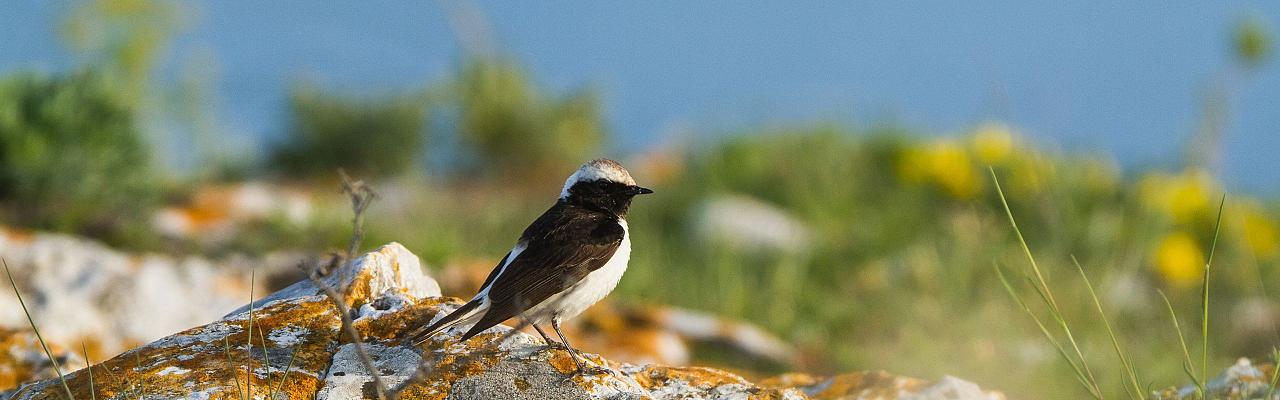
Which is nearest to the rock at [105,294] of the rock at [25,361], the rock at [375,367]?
the rock at [25,361]

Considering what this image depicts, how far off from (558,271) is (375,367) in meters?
0.56

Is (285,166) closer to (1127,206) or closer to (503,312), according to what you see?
(1127,206)

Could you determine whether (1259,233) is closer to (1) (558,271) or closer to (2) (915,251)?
(2) (915,251)

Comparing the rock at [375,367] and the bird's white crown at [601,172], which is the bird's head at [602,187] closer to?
the bird's white crown at [601,172]

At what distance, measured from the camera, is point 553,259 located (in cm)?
321

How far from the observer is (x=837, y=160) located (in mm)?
12031

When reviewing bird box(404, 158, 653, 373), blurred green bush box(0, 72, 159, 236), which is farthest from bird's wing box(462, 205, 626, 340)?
blurred green bush box(0, 72, 159, 236)

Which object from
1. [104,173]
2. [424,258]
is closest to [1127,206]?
[424,258]

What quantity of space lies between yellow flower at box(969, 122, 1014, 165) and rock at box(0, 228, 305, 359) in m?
5.71

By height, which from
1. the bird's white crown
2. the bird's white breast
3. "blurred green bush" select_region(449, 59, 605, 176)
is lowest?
the bird's white breast

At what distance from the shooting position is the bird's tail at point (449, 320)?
117 inches

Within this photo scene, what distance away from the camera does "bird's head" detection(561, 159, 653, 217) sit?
344cm

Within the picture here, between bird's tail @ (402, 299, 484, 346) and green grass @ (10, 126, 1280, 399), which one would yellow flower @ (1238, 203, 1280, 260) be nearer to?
green grass @ (10, 126, 1280, 399)

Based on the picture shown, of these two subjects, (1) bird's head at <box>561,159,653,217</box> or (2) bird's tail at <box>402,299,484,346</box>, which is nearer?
(2) bird's tail at <box>402,299,484,346</box>
